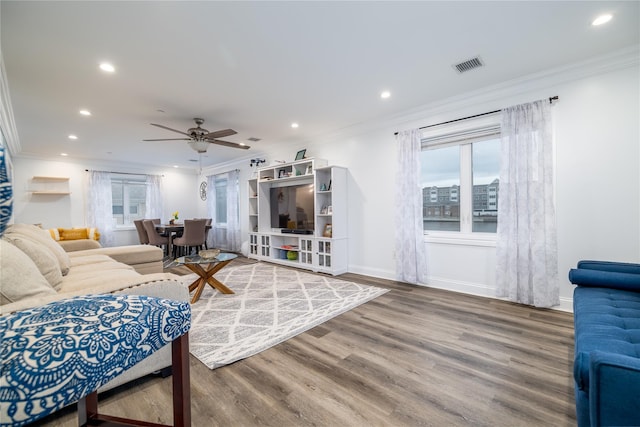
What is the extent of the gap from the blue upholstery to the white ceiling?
205 centimetres

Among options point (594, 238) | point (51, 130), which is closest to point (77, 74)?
point (51, 130)

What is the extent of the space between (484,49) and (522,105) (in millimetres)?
989

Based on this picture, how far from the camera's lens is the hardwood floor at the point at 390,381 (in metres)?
1.44

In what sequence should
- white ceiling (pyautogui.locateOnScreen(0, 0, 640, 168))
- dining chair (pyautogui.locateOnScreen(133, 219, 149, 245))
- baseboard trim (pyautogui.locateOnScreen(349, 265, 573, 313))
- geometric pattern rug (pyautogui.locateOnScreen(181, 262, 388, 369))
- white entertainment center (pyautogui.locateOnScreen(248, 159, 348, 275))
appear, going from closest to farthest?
white ceiling (pyautogui.locateOnScreen(0, 0, 640, 168)) < geometric pattern rug (pyautogui.locateOnScreen(181, 262, 388, 369)) < baseboard trim (pyautogui.locateOnScreen(349, 265, 573, 313)) < white entertainment center (pyautogui.locateOnScreen(248, 159, 348, 275)) < dining chair (pyautogui.locateOnScreen(133, 219, 149, 245))

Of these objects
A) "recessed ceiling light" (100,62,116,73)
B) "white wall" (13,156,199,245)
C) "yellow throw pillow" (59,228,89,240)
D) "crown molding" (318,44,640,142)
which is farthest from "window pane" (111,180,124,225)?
"crown molding" (318,44,640,142)

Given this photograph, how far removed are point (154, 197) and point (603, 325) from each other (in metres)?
8.91

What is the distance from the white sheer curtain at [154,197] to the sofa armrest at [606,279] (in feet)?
28.6

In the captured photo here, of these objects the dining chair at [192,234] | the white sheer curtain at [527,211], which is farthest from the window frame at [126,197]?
the white sheer curtain at [527,211]

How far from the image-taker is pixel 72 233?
5883mm

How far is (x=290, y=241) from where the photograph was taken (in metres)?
5.71

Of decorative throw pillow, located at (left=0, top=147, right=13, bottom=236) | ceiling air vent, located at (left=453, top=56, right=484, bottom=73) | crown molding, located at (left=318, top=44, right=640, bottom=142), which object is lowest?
decorative throw pillow, located at (left=0, top=147, right=13, bottom=236)

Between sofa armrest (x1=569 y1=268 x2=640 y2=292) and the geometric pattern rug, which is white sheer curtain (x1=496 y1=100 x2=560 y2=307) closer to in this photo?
sofa armrest (x1=569 y1=268 x2=640 y2=292)

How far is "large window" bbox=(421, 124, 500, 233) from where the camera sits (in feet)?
11.2

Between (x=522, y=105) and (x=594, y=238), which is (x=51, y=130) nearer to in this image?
(x=522, y=105)
